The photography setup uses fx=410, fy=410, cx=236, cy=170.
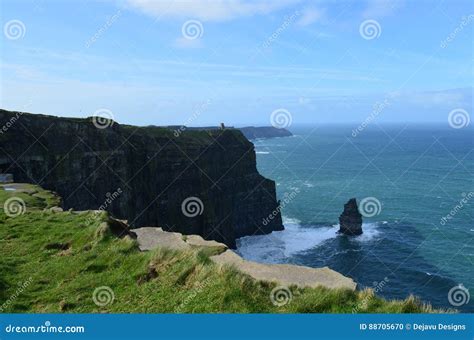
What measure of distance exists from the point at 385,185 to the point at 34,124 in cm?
10685

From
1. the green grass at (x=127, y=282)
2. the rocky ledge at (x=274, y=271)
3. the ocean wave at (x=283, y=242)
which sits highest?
the rocky ledge at (x=274, y=271)

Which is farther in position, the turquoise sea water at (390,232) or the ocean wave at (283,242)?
the ocean wave at (283,242)

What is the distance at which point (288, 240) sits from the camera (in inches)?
3268

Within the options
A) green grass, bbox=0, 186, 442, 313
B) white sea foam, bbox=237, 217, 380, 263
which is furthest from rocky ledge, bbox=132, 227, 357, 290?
white sea foam, bbox=237, 217, 380, 263

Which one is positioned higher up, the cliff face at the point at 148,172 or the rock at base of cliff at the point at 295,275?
the cliff face at the point at 148,172

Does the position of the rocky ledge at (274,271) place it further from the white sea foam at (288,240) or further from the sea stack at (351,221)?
the sea stack at (351,221)

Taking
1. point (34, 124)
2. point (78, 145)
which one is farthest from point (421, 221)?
point (34, 124)

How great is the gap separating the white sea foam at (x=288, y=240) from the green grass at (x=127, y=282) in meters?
58.9

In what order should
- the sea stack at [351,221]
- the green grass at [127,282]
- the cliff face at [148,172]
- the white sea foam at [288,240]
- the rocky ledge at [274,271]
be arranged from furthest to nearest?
the sea stack at [351,221] < the white sea foam at [288,240] < the cliff face at [148,172] < the rocky ledge at [274,271] < the green grass at [127,282]

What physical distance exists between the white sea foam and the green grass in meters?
58.9

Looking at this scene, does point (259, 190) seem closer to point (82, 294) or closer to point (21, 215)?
point (21, 215)

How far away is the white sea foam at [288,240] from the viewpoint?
75.8 m

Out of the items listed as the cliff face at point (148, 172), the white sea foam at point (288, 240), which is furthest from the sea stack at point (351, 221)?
the cliff face at point (148, 172)

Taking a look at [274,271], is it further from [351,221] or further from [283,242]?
[351,221]
